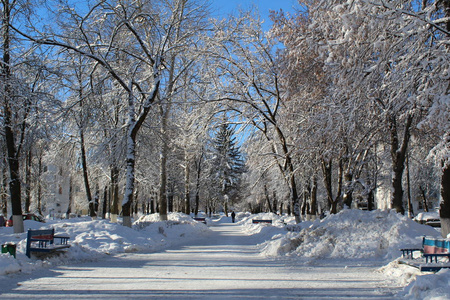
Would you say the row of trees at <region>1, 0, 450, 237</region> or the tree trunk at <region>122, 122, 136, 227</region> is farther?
the tree trunk at <region>122, 122, 136, 227</region>

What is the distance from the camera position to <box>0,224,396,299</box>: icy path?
618 centimetres

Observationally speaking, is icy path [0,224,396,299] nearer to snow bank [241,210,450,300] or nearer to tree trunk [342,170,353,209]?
snow bank [241,210,450,300]

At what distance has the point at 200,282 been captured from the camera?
23.8 ft

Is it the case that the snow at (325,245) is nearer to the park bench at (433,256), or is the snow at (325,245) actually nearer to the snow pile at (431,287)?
the park bench at (433,256)

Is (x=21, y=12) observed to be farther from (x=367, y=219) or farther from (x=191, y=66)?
(x=367, y=219)

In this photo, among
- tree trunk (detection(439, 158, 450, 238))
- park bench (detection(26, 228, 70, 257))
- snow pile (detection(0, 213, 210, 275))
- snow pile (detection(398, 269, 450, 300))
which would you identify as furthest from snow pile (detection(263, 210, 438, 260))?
park bench (detection(26, 228, 70, 257))

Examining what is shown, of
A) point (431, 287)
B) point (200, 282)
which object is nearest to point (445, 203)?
point (431, 287)

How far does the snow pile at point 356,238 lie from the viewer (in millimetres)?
10773

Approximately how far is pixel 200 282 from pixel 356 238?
20.4ft

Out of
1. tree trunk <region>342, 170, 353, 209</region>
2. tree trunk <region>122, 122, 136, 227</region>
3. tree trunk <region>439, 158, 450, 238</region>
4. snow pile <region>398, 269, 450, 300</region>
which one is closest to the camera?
snow pile <region>398, 269, 450, 300</region>

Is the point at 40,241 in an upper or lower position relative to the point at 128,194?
lower

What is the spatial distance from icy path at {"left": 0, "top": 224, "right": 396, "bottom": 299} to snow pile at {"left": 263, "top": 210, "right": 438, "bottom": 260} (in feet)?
5.17

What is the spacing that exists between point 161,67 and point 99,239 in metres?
10.8

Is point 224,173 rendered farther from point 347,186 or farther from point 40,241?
point 40,241
